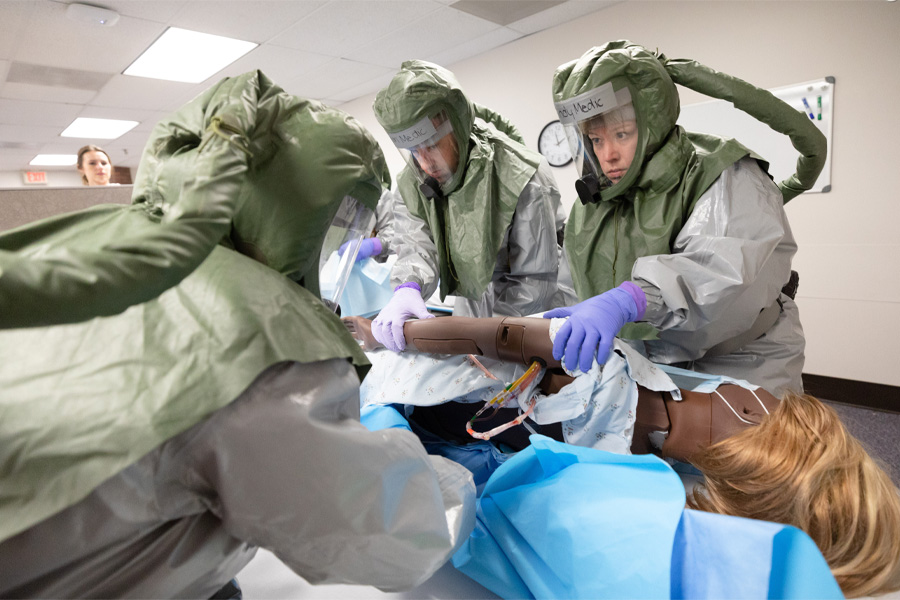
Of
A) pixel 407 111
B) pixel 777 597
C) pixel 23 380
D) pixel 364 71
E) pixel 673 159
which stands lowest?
pixel 777 597

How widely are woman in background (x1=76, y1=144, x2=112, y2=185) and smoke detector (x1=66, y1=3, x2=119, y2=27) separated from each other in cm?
91

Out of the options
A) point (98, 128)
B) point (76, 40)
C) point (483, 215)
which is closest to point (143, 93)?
point (76, 40)

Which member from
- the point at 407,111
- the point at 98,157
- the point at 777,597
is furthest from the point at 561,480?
the point at 98,157

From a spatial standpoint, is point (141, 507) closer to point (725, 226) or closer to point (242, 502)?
point (242, 502)

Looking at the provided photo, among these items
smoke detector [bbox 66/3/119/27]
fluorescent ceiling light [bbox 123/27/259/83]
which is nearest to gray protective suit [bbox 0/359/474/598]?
smoke detector [bbox 66/3/119/27]

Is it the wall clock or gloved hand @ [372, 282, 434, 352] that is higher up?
the wall clock

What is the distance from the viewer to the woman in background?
303 centimetres

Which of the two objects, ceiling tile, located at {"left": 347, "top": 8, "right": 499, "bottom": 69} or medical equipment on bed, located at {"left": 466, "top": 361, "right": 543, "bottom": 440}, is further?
ceiling tile, located at {"left": 347, "top": 8, "right": 499, "bottom": 69}

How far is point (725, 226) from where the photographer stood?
152cm

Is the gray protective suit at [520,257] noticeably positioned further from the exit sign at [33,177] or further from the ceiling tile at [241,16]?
the exit sign at [33,177]

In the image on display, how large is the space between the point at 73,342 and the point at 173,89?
565cm

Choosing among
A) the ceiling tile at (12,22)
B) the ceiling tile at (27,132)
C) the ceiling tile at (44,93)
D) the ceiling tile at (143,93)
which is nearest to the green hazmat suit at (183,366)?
the ceiling tile at (12,22)

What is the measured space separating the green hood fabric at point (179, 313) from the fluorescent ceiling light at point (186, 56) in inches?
154

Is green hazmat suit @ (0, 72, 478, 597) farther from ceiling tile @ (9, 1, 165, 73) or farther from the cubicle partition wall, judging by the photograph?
ceiling tile @ (9, 1, 165, 73)
